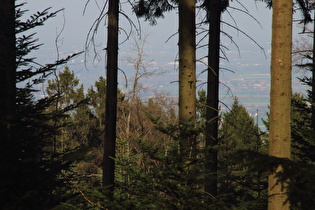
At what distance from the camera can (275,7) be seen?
17.1 feet

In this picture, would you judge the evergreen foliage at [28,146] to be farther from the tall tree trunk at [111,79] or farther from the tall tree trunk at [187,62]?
the tall tree trunk at [111,79]

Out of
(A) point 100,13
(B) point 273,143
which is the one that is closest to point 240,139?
(A) point 100,13

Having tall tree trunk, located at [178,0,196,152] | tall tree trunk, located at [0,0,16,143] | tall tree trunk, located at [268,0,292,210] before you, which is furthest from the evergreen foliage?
tall tree trunk, located at [268,0,292,210]

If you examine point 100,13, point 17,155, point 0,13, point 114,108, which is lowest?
point 17,155

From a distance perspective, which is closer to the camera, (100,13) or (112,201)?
(112,201)

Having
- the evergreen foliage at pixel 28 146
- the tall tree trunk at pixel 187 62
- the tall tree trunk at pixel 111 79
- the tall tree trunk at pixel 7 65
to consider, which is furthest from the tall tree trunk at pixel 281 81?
the tall tree trunk at pixel 111 79

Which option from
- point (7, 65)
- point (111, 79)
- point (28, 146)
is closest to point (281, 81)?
point (28, 146)

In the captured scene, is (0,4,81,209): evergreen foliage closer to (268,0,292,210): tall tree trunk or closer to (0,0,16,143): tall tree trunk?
(0,0,16,143): tall tree trunk

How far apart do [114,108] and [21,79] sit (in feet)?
13.0

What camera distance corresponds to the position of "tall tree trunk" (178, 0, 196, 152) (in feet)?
20.7

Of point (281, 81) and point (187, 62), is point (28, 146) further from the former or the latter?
point (281, 81)

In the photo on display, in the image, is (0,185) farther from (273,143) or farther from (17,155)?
(273,143)

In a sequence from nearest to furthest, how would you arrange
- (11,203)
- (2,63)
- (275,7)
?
(11,203) < (2,63) < (275,7)

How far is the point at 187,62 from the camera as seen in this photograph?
636 cm
